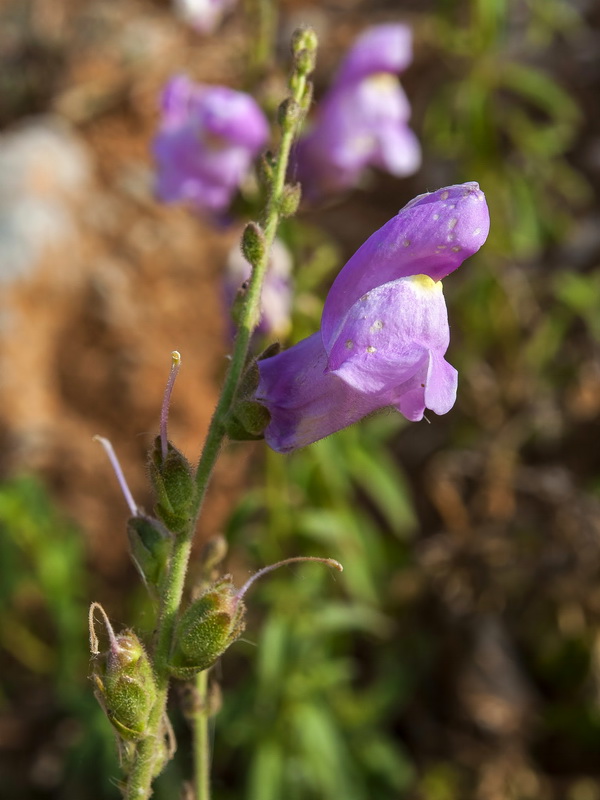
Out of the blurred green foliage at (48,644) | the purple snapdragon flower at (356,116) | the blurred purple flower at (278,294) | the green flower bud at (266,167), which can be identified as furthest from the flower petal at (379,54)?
the green flower bud at (266,167)

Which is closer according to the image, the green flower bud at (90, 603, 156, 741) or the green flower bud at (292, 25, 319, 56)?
the green flower bud at (90, 603, 156, 741)

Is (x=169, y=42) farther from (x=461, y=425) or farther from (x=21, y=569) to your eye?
(x=21, y=569)

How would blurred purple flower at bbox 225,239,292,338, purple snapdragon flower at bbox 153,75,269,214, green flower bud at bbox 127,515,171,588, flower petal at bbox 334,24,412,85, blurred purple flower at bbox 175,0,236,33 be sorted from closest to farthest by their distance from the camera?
green flower bud at bbox 127,515,171,588 → blurred purple flower at bbox 225,239,292,338 → purple snapdragon flower at bbox 153,75,269,214 → flower petal at bbox 334,24,412,85 → blurred purple flower at bbox 175,0,236,33

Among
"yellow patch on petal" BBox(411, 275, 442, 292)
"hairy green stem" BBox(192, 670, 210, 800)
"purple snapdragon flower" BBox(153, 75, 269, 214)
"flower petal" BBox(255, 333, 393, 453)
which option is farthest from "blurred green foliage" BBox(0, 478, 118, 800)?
"yellow patch on petal" BBox(411, 275, 442, 292)

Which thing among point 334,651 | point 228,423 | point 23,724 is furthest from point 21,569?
point 228,423

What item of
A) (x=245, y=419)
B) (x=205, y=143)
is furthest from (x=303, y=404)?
(x=205, y=143)

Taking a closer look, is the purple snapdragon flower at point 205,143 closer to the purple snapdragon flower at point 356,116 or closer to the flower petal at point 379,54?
the purple snapdragon flower at point 356,116

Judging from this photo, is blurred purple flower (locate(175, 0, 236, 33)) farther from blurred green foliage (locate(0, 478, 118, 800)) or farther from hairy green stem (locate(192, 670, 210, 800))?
hairy green stem (locate(192, 670, 210, 800))
